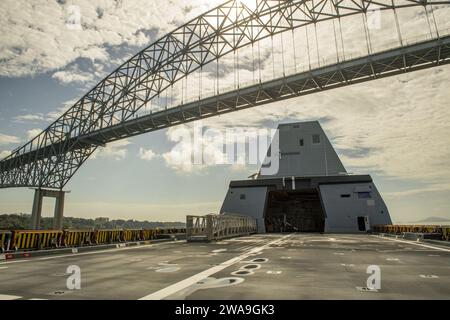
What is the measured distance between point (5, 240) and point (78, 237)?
4.62 meters

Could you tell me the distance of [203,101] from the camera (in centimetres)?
4025

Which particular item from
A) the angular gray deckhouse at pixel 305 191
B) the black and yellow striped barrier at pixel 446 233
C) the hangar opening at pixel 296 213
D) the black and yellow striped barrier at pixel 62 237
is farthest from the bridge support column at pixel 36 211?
the black and yellow striped barrier at pixel 446 233

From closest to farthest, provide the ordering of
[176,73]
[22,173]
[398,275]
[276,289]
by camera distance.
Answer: [276,289] < [398,275] < [176,73] < [22,173]

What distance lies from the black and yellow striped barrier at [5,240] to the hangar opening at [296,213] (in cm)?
4161

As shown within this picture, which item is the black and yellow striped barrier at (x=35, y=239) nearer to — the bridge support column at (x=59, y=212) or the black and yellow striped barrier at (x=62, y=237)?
the black and yellow striped barrier at (x=62, y=237)

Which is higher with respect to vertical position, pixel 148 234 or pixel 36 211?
pixel 36 211

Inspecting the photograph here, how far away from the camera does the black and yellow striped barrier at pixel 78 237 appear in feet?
60.2

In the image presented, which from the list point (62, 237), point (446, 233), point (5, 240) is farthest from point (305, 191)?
point (5, 240)

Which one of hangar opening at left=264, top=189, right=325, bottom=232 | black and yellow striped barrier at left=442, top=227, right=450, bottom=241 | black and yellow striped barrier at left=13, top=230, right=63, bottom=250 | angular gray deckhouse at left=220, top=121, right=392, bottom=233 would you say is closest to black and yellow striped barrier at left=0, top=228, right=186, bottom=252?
black and yellow striped barrier at left=13, top=230, right=63, bottom=250

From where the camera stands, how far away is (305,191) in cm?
4550

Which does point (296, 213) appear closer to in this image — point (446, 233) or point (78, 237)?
point (446, 233)
